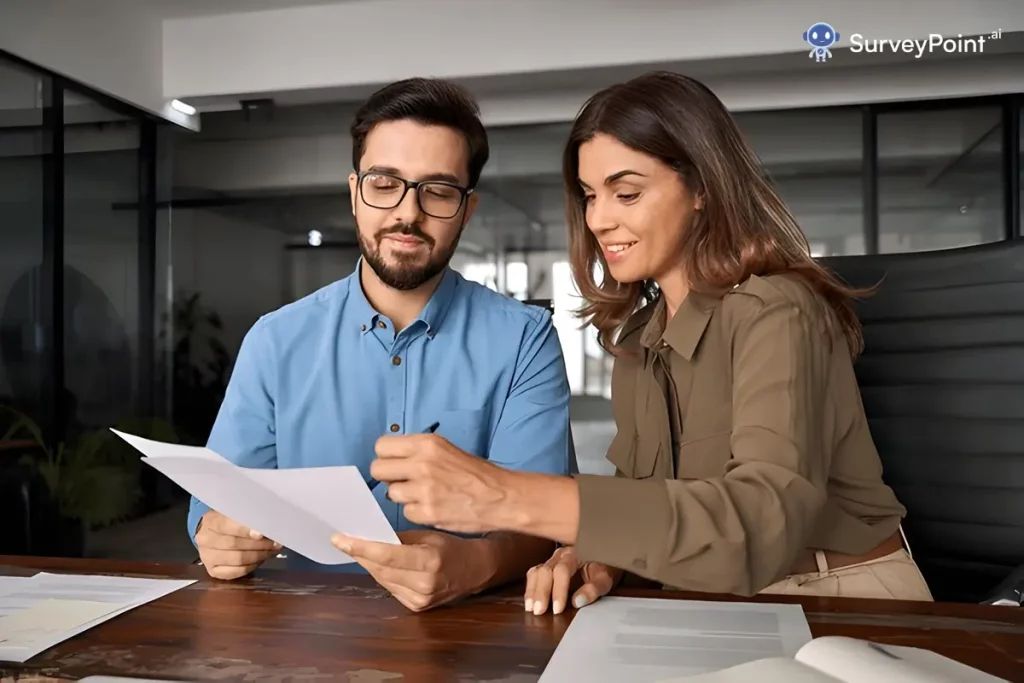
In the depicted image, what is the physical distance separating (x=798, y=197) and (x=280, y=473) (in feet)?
10.6

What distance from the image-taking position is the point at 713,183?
1.23m

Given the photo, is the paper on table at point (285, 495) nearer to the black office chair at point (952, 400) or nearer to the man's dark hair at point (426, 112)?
the man's dark hair at point (426, 112)

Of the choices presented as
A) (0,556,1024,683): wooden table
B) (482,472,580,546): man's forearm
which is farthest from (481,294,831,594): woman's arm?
(0,556,1024,683): wooden table

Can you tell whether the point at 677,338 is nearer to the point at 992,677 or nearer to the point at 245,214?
the point at 992,677

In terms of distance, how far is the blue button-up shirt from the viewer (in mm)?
1470

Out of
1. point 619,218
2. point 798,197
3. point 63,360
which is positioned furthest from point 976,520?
point 63,360

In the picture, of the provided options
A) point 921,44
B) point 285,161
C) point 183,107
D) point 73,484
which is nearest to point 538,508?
point 73,484

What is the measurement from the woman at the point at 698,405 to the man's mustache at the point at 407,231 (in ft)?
0.91

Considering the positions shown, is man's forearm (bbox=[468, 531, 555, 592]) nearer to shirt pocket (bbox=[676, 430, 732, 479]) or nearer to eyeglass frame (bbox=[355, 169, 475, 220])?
shirt pocket (bbox=[676, 430, 732, 479])

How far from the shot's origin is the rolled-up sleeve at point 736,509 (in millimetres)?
802

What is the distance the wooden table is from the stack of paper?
0.02 meters

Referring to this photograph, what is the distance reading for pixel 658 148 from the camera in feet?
4.04

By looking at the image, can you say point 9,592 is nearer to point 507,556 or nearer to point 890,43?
point 507,556

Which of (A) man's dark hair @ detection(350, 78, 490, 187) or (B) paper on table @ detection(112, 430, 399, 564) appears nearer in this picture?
(B) paper on table @ detection(112, 430, 399, 564)
